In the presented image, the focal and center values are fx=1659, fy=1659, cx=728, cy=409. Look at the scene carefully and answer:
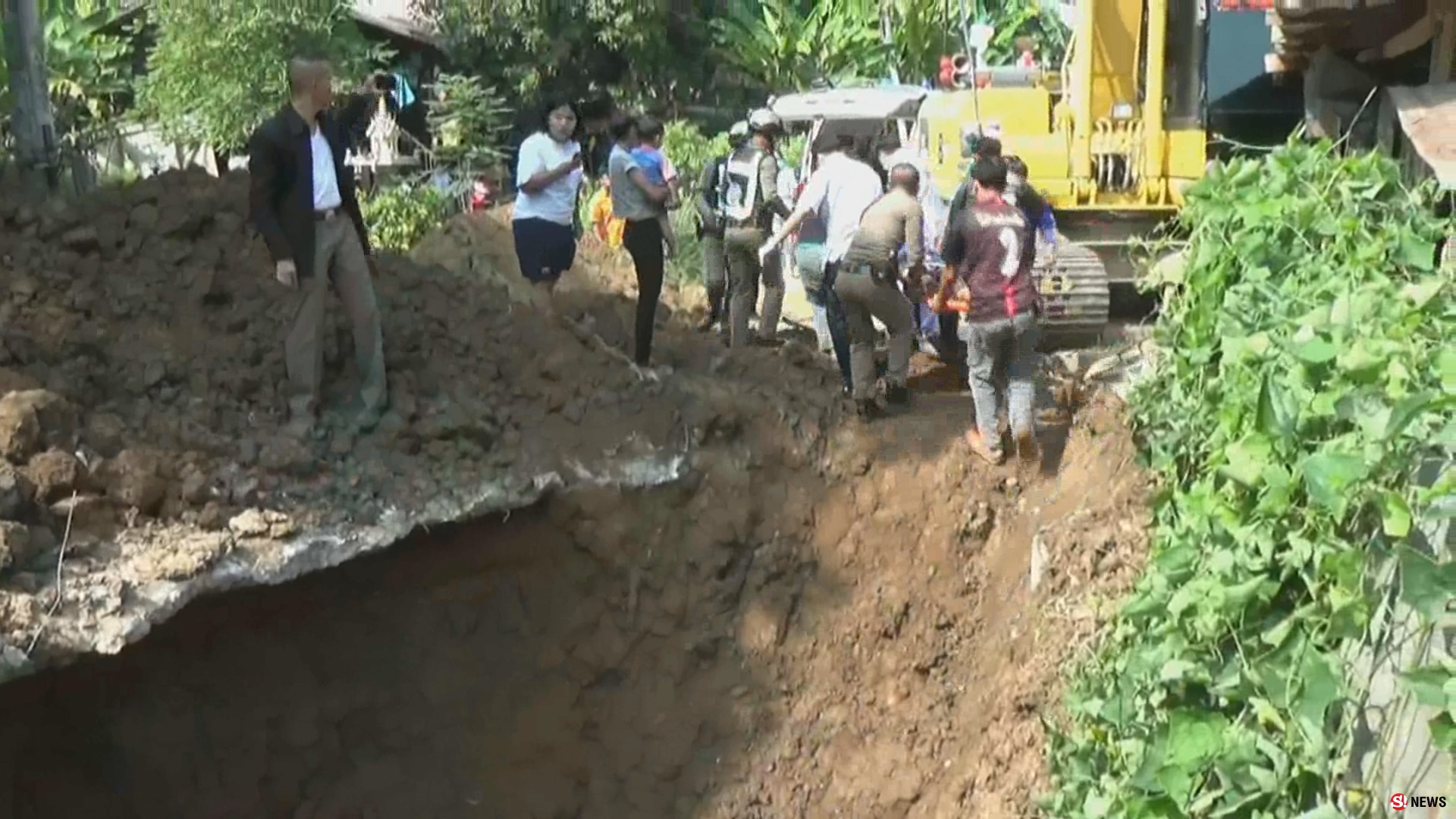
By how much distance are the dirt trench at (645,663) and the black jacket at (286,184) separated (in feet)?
5.21

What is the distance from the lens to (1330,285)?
507 cm

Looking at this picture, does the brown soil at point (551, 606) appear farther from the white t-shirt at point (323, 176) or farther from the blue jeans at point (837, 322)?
the white t-shirt at point (323, 176)

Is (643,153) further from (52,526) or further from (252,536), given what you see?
(52,526)

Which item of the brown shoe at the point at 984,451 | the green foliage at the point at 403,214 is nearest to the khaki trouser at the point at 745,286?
the brown shoe at the point at 984,451

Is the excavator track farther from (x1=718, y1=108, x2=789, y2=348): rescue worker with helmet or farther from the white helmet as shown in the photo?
the white helmet

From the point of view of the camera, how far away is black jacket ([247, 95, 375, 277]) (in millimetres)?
7566

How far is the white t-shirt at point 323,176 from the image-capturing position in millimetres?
7758

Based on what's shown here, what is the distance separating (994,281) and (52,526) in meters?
4.46

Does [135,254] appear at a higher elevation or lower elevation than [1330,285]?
lower

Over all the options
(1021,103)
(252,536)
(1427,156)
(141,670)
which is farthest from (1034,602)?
(1021,103)

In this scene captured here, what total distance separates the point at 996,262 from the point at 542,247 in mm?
2890

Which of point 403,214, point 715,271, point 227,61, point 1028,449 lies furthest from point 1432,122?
point 227,61

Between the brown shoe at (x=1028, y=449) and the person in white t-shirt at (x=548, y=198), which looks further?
the person in white t-shirt at (x=548, y=198)

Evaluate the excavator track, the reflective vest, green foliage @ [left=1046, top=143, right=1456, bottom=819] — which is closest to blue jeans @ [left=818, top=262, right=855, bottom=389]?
the reflective vest
